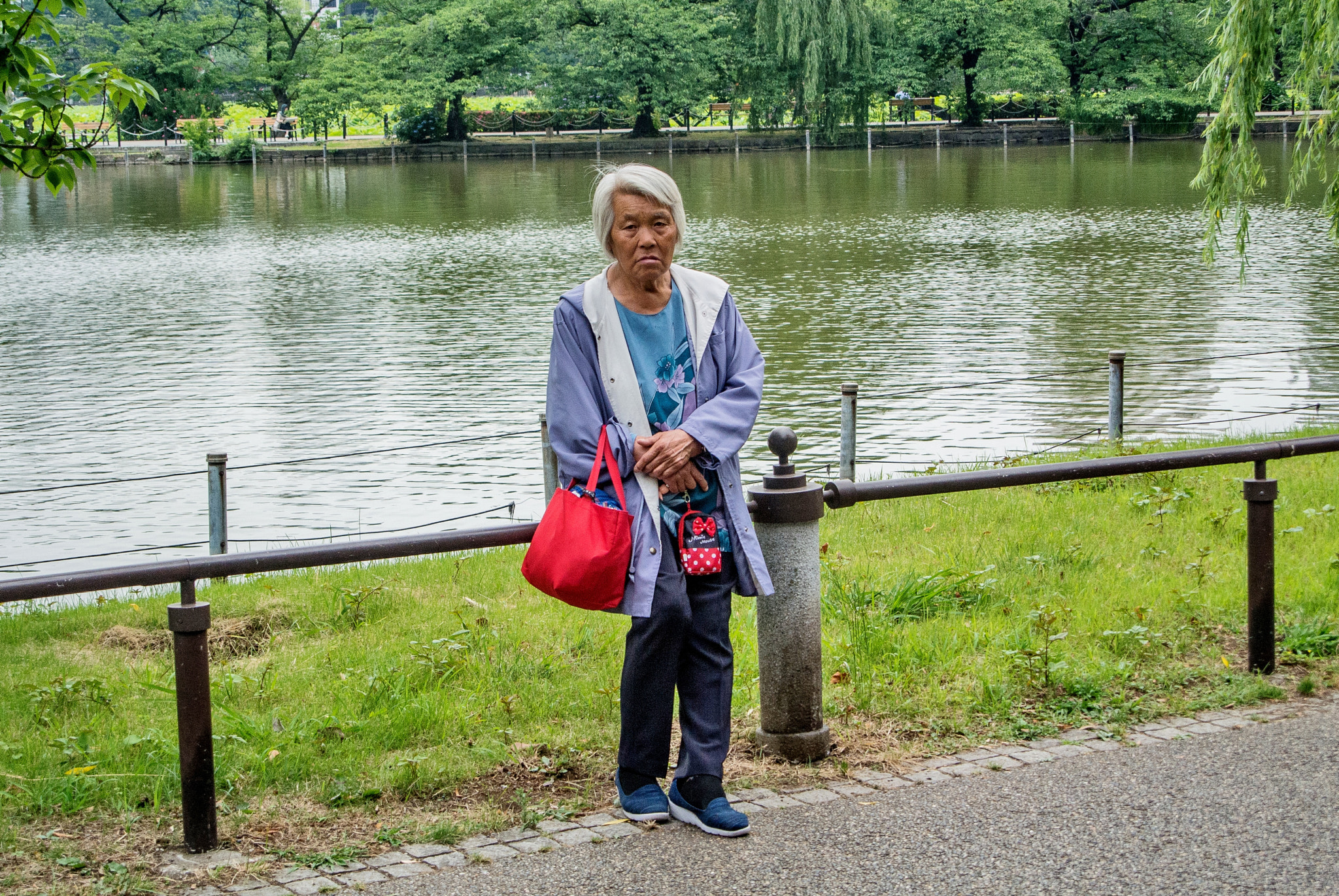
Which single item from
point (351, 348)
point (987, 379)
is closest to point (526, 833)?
point (987, 379)

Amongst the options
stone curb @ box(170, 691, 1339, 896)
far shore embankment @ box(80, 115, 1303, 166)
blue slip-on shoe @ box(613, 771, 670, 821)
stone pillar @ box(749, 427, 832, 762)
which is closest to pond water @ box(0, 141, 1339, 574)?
stone pillar @ box(749, 427, 832, 762)

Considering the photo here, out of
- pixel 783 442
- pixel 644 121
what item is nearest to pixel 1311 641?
pixel 783 442

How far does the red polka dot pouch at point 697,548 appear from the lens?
4.21 metres

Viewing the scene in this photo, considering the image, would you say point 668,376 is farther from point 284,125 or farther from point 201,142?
point 284,125

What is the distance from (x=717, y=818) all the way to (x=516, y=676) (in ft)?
6.02

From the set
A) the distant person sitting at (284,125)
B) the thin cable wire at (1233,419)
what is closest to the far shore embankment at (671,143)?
the distant person sitting at (284,125)

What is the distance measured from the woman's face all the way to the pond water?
806 cm

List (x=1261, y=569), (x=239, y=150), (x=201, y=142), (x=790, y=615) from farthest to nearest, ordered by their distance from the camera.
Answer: (x=201, y=142) → (x=239, y=150) → (x=1261, y=569) → (x=790, y=615)

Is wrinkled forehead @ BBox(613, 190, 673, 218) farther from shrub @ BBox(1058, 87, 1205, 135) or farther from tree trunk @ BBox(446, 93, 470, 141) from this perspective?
tree trunk @ BBox(446, 93, 470, 141)

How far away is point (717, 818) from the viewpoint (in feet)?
14.0

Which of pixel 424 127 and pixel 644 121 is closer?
pixel 644 121

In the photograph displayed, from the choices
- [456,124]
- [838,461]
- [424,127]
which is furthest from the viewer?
[456,124]

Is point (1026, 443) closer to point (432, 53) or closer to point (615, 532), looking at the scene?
point (615, 532)

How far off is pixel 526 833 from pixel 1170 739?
2304mm
